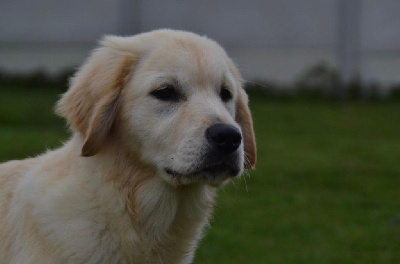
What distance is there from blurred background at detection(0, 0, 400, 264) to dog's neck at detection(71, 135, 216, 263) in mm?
6810

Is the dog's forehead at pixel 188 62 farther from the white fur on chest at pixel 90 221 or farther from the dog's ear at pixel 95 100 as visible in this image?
the white fur on chest at pixel 90 221

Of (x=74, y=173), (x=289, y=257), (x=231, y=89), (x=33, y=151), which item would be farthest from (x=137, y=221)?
(x=33, y=151)

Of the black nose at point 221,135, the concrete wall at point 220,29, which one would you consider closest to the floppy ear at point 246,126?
the black nose at point 221,135

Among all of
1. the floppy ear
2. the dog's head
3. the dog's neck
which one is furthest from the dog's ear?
the floppy ear

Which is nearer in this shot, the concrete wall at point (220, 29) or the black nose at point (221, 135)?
the black nose at point (221, 135)

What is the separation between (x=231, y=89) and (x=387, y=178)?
7.04 metres

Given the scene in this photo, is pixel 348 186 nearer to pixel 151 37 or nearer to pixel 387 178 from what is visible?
pixel 387 178

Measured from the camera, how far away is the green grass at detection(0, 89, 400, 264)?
852 cm

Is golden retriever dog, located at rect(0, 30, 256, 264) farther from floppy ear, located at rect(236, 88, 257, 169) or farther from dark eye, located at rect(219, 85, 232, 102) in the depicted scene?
floppy ear, located at rect(236, 88, 257, 169)

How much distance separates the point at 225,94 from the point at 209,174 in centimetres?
61

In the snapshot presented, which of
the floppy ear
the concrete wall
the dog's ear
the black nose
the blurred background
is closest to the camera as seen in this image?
the black nose

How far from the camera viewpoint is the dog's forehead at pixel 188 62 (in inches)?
189

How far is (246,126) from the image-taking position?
17.5 feet

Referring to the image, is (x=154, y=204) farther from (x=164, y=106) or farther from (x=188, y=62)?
(x=188, y=62)
